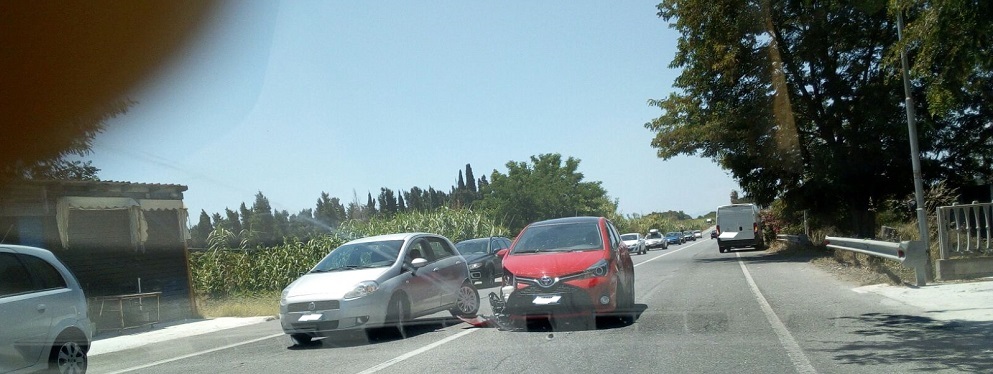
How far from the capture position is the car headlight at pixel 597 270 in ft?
35.2

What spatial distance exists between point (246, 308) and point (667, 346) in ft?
40.4

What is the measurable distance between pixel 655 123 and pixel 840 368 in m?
25.0

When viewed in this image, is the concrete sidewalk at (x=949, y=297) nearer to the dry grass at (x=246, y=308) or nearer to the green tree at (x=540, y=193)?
the dry grass at (x=246, y=308)

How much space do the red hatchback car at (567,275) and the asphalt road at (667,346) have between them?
34cm

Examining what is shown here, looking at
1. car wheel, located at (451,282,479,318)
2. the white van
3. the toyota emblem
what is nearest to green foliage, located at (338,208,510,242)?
the white van

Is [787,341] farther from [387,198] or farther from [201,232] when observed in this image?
[387,198]

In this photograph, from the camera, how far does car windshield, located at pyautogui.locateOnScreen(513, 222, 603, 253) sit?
11.6 m

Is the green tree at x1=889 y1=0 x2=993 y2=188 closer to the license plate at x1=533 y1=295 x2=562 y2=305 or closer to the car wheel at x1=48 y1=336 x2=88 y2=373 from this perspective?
the license plate at x1=533 y1=295 x2=562 y2=305

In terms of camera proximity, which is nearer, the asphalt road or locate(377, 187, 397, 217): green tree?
the asphalt road

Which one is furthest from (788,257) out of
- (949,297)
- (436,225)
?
(949,297)

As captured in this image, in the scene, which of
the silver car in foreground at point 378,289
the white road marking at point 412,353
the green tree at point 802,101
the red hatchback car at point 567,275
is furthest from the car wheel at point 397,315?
the green tree at point 802,101

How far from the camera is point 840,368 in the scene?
7449 millimetres

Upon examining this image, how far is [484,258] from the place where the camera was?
853 inches

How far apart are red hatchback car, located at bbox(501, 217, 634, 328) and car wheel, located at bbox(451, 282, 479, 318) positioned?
148 cm
